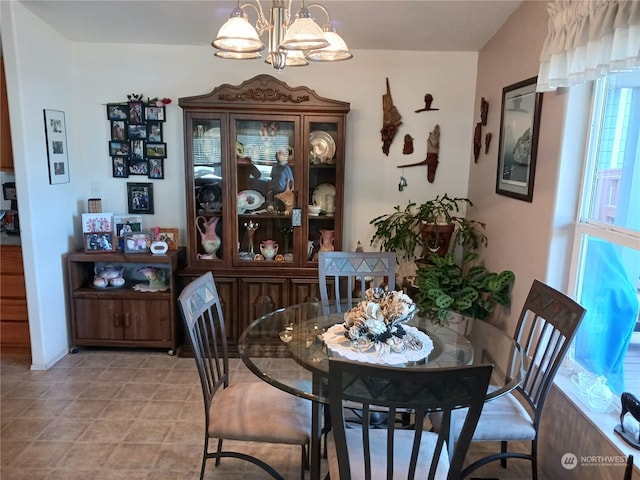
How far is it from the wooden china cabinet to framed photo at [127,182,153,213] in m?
0.52

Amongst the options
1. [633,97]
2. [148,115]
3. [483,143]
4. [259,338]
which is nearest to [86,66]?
[148,115]

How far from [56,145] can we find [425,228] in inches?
110

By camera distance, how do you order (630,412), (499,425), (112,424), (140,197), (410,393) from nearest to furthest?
(410,393), (630,412), (499,425), (112,424), (140,197)

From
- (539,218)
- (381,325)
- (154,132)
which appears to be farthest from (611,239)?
(154,132)

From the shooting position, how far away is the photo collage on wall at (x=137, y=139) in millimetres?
3607

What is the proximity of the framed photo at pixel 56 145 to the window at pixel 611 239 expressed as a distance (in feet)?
11.0

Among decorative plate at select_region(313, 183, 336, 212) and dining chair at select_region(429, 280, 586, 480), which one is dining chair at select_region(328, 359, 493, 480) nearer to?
dining chair at select_region(429, 280, 586, 480)

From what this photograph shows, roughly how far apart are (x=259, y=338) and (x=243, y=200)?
165 cm

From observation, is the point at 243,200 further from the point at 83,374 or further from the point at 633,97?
the point at 633,97

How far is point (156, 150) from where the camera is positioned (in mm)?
3664

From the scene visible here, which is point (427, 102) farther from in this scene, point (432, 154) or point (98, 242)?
point (98, 242)

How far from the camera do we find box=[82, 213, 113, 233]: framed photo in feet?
11.2

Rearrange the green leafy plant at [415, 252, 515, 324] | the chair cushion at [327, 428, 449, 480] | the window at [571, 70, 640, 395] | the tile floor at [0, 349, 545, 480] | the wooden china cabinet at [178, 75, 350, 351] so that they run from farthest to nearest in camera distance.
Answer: the wooden china cabinet at [178, 75, 350, 351]
the green leafy plant at [415, 252, 515, 324]
the tile floor at [0, 349, 545, 480]
the window at [571, 70, 640, 395]
the chair cushion at [327, 428, 449, 480]

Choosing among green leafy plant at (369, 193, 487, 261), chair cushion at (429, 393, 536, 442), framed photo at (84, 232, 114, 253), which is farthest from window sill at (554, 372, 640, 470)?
framed photo at (84, 232, 114, 253)
